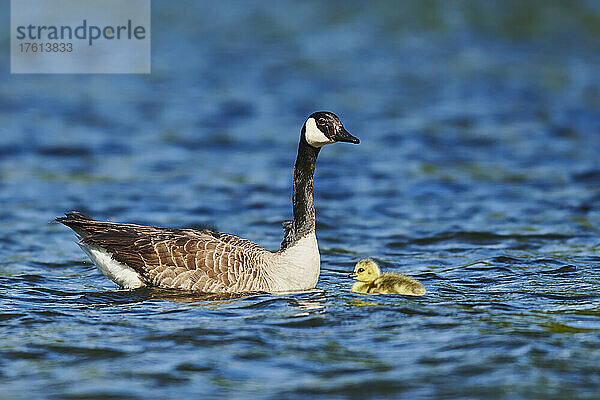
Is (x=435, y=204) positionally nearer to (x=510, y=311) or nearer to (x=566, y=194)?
(x=566, y=194)

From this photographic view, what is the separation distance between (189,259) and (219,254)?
386mm

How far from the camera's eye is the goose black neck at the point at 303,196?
41.5ft

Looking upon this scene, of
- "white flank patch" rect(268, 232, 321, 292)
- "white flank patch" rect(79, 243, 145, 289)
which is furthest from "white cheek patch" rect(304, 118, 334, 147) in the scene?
"white flank patch" rect(79, 243, 145, 289)

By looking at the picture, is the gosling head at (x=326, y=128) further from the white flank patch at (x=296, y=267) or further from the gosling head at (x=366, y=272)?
the gosling head at (x=366, y=272)

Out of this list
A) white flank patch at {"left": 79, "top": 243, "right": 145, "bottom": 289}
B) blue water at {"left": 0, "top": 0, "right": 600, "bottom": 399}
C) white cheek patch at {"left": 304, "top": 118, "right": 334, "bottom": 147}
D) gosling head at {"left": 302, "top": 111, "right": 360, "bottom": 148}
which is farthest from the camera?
white flank patch at {"left": 79, "top": 243, "right": 145, "bottom": 289}

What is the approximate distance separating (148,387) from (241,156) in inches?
539

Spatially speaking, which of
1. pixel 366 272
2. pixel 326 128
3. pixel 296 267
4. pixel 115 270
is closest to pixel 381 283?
pixel 366 272

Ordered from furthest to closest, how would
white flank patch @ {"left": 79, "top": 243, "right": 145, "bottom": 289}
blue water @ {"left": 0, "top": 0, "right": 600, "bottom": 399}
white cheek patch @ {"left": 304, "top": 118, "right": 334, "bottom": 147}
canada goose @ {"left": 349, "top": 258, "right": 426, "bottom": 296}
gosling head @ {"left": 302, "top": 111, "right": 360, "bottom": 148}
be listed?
white flank patch @ {"left": 79, "top": 243, "right": 145, "bottom": 289} < white cheek patch @ {"left": 304, "top": 118, "right": 334, "bottom": 147} < gosling head @ {"left": 302, "top": 111, "right": 360, "bottom": 148} < canada goose @ {"left": 349, "top": 258, "right": 426, "bottom": 296} < blue water @ {"left": 0, "top": 0, "right": 600, "bottom": 399}

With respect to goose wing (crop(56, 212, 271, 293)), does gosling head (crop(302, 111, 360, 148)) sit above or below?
above

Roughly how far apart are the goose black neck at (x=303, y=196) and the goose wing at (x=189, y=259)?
0.52 m

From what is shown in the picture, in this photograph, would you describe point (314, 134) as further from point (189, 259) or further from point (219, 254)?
point (189, 259)

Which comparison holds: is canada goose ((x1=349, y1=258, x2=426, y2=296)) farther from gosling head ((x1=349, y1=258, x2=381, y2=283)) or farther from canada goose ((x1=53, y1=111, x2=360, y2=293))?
canada goose ((x1=53, y1=111, x2=360, y2=293))

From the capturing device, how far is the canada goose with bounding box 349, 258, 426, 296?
12031mm

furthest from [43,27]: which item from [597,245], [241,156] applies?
[597,245]
